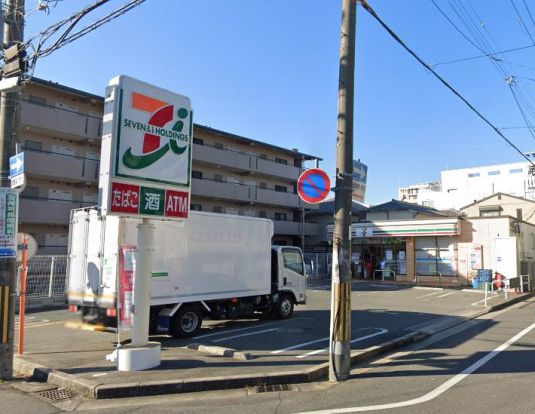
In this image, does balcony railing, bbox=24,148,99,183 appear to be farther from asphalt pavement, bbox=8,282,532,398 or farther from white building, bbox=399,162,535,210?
white building, bbox=399,162,535,210

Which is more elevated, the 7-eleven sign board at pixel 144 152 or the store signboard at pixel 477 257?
the 7-eleven sign board at pixel 144 152

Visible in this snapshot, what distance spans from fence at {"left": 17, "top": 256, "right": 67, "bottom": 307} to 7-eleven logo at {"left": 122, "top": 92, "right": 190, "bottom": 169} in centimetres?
1156

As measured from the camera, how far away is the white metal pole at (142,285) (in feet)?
25.0

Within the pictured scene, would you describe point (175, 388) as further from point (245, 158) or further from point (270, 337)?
point (245, 158)

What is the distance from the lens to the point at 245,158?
135ft

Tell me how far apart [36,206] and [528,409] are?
1057 inches

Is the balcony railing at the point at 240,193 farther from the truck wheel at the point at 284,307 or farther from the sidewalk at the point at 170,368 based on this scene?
the sidewalk at the point at 170,368

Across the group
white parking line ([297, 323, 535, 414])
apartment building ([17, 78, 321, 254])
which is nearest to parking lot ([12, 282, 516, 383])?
white parking line ([297, 323, 535, 414])

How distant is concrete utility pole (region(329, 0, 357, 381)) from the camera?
286 inches

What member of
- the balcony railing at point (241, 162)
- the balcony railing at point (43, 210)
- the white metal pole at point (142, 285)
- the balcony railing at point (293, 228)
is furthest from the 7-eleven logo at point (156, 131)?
the balcony railing at point (293, 228)

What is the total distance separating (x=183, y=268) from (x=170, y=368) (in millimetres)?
3390

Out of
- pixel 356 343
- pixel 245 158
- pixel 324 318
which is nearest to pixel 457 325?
pixel 324 318

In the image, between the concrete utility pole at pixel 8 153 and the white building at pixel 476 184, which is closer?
the concrete utility pole at pixel 8 153

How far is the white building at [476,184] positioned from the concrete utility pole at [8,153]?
197 feet
